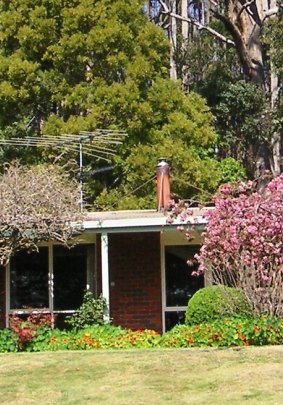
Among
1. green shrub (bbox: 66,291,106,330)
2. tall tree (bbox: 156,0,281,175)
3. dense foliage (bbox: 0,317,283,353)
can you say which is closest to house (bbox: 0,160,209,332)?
green shrub (bbox: 66,291,106,330)

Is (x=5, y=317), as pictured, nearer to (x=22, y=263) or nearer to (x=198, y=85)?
(x=22, y=263)

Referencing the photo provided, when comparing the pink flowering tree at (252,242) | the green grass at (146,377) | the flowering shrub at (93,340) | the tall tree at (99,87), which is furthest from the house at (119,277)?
the tall tree at (99,87)

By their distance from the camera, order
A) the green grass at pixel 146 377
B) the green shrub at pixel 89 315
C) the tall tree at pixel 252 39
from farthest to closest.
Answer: the tall tree at pixel 252 39 < the green shrub at pixel 89 315 < the green grass at pixel 146 377

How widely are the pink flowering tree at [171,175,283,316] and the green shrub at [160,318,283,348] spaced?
49 cm

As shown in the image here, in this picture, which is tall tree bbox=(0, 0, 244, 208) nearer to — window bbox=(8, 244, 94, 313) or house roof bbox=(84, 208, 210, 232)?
window bbox=(8, 244, 94, 313)

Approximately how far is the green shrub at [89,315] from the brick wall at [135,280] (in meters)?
1.35

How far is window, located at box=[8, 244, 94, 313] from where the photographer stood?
15.7 meters

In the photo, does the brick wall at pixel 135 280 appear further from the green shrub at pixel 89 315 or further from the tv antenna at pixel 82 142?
the tv antenna at pixel 82 142

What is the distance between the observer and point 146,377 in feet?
31.8

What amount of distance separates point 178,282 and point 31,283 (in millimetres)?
2990

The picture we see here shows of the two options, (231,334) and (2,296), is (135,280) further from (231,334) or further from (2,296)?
(231,334)

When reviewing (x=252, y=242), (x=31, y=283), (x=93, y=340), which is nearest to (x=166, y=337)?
(x=93, y=340)

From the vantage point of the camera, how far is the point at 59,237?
45.1 feet

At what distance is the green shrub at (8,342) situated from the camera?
41.9ft
